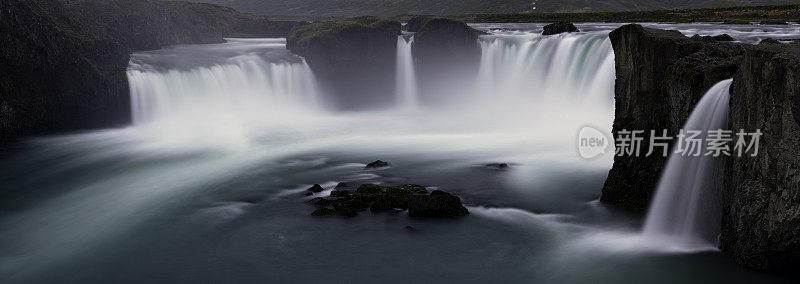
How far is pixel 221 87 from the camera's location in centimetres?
4753

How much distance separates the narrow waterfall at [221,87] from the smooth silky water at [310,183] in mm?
142

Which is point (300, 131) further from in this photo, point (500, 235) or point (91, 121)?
point (500, 235)

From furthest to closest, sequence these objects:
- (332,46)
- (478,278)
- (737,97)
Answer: (332,46), (478,278), (737,97)

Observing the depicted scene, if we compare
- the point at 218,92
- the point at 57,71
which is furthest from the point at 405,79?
the point at 57,71

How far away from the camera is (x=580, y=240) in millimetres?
18688

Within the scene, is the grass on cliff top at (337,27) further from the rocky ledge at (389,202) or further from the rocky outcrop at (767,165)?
the rocky outcrop at (767,165)

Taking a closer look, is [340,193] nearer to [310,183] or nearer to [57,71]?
[310,183]

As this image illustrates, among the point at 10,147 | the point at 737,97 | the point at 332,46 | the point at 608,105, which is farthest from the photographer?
the point at 332,46

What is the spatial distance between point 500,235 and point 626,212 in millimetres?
4558

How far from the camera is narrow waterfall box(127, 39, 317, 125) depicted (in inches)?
1705

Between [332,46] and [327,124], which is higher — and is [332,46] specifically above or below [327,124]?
above

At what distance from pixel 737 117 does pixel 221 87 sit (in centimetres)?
3931

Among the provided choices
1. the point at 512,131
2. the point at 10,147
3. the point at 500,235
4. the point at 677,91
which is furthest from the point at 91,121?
the point at 677,91

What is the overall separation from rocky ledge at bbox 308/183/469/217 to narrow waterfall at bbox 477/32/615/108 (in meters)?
19.2
